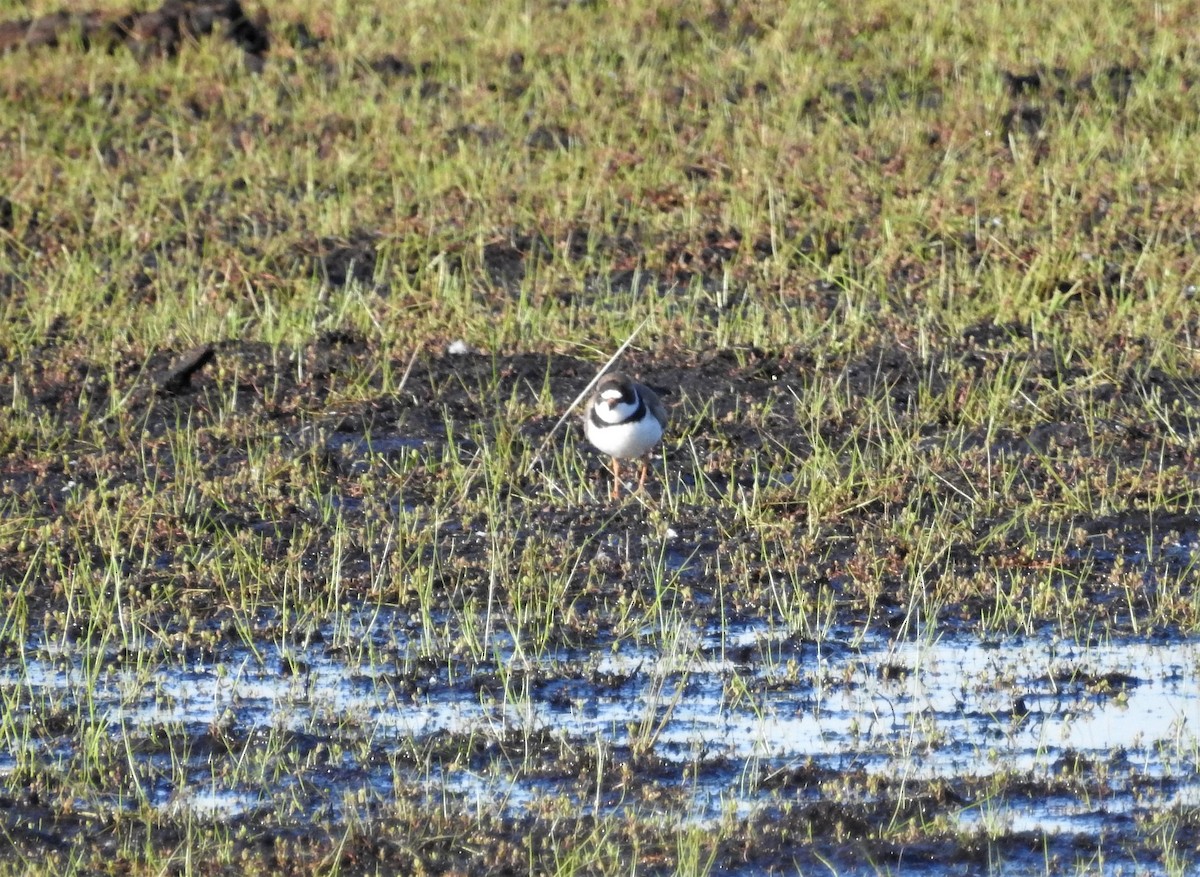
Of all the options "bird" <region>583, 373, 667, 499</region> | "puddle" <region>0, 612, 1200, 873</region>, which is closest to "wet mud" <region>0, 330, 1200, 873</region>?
"puddle" <region>0, 612, 1200, 873</region>

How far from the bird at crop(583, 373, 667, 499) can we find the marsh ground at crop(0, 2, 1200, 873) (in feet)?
0.75

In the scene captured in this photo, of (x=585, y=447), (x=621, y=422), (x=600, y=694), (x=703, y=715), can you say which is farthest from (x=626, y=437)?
(x=703, y=715)

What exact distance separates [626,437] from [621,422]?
0.07 metres

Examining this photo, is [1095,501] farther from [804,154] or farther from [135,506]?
[804,154]

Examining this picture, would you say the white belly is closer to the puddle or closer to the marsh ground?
the marsh ground

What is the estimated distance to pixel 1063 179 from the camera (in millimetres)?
10688

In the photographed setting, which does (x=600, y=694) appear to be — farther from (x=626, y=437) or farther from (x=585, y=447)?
(x=585, y=447)

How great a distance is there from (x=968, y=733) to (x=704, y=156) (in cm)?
630

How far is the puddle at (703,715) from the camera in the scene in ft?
16.6

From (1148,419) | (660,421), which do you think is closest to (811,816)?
(660,421)

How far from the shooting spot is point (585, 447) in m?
8.16

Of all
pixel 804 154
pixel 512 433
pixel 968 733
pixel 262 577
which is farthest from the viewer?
pixel 804 154

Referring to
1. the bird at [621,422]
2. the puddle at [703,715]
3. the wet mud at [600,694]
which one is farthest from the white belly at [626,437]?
the puddle at [703,715]

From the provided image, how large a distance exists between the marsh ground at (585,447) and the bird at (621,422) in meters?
0.23
